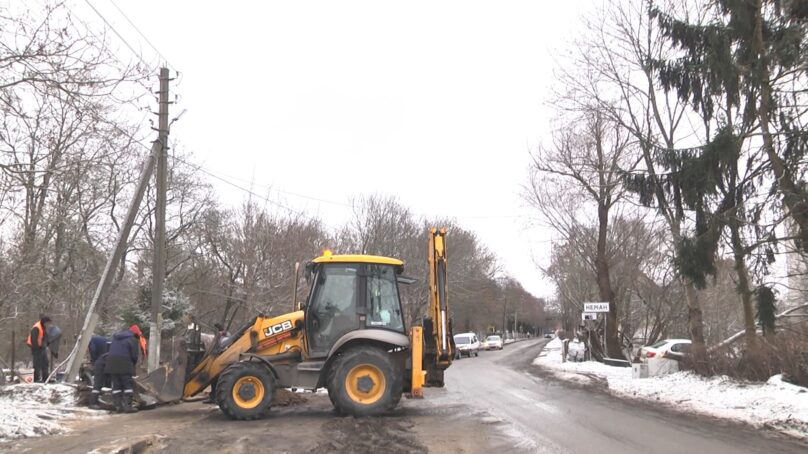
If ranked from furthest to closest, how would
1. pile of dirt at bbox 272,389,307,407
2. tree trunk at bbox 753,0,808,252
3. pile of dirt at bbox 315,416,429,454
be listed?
tree trunk at bbox 753,0,808,252, pile of dirt at bbox 272,389,307,407, pile of dirt at bbox 315,416,429,454

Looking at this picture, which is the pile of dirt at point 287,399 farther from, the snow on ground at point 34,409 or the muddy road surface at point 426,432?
the snow on ground at point 34,409

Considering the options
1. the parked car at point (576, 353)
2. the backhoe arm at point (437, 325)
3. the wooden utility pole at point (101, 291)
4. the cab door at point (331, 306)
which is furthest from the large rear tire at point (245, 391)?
the parked car at point (576, 353)

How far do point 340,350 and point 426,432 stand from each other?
240 cm

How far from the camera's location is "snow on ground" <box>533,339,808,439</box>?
10219mm

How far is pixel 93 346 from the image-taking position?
14023 millimetres

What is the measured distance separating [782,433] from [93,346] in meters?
13.6

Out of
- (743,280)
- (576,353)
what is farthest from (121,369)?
(576,353)

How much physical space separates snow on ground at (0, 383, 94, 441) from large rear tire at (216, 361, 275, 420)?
2353mm

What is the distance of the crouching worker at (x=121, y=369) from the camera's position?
11.0 m

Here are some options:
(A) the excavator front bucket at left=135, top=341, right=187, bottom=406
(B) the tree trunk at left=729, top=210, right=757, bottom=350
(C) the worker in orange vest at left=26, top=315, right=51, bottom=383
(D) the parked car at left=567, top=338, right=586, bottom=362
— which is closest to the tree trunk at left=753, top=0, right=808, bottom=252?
(B) the tree trunk at left=729, top=210, right=757, bottom=350

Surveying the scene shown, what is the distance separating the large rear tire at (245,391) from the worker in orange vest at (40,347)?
642 centimetres

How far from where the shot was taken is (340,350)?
35.4ft

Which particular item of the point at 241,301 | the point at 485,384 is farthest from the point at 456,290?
the point at 485,384

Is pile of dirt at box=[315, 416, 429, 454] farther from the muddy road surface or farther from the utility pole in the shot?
the utility pole
